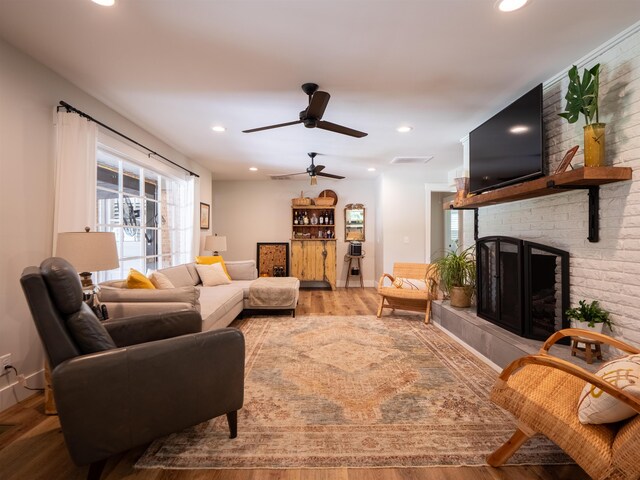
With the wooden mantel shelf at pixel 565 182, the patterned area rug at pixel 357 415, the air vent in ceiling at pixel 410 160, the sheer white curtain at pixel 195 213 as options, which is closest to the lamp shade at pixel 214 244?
the sheer white curtain at pixel 195 213

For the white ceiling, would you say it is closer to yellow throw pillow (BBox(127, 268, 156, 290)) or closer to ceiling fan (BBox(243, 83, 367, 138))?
ceiling fan (BBox(243, 83, 367, 138))

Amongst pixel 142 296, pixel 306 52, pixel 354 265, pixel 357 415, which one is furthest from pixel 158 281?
pixel 354 265

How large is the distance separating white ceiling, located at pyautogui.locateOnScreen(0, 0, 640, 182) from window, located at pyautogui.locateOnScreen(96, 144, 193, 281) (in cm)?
67

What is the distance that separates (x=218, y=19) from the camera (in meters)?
1.81

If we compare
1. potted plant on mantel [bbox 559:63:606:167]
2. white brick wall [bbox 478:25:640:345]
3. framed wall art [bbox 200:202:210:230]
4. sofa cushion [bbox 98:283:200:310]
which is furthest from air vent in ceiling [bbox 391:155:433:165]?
sofa cushion [bbox 98:283:200:310]

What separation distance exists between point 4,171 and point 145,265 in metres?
2.17

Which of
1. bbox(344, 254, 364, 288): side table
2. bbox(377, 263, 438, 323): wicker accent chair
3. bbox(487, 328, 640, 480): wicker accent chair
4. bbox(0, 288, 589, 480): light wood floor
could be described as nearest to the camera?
bbox(487, 328, 640, 480): wicker accent chair

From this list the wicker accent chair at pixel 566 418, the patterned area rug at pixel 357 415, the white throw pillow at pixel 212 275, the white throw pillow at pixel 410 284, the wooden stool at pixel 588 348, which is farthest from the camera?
the white throw pillow at pixel 212 275

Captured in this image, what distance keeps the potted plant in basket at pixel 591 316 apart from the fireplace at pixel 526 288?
0.21 m

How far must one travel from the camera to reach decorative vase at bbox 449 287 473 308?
366 cm

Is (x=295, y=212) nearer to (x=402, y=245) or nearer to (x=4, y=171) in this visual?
(x=402, y=245)

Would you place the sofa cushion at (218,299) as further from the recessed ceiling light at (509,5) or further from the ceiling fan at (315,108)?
the recessed ceiling light at (509,5)

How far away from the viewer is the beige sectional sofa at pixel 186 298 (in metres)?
2.33

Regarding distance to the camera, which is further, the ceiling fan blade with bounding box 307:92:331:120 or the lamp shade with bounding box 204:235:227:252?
the lamp shade with bounding box 204:235:227:252
